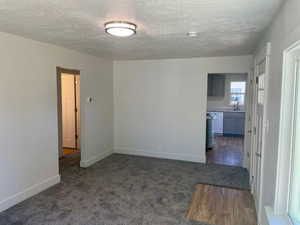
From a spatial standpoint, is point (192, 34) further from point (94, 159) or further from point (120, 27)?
point (94, 159)

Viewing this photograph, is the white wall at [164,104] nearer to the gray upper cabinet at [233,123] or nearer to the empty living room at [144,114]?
the empty living room at [144,114]

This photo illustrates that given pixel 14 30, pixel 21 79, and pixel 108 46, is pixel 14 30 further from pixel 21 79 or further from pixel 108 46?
pixel 108 46

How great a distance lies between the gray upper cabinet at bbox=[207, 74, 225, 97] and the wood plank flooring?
481 cm

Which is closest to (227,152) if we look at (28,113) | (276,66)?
(276,66)

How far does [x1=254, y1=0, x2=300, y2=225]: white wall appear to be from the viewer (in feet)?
5.20

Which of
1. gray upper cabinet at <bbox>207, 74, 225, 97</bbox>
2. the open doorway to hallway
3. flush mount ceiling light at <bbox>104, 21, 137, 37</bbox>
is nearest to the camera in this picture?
flush mount ceiling light at <bbox>104, 21, 137, 37</bbox>

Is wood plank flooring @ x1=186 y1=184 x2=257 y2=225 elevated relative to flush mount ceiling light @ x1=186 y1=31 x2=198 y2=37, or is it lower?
lower

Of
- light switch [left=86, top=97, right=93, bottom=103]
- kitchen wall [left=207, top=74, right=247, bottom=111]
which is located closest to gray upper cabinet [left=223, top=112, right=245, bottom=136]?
kitchen wall [left=207, top=74, right=247, bottom=111]

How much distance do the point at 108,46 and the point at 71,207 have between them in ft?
8.44

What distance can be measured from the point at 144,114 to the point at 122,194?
239cm

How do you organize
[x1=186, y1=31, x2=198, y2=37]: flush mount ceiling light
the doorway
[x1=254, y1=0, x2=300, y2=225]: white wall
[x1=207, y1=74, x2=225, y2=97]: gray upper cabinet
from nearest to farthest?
[x1=254, y1=0, x2=300, y2=225]: white wall, [x1=186, y1=31, x2=198, y2=37]: flush mount ceiling light, the doorway, [x1=207, y1=74, x2=225, y2=97]: gray upper cabinet

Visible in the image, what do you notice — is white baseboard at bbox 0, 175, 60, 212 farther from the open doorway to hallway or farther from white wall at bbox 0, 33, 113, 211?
the open doorway to hallway

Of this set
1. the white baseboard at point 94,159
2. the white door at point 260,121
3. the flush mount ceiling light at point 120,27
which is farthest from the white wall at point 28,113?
the white door at point 260,121

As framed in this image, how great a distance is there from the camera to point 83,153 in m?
4.64
